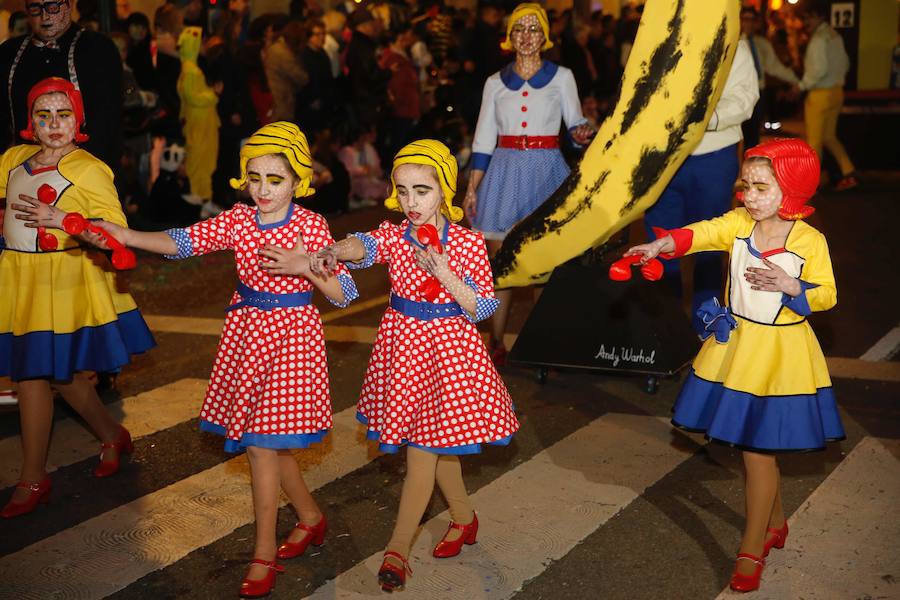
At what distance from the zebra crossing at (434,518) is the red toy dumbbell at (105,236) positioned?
126cm

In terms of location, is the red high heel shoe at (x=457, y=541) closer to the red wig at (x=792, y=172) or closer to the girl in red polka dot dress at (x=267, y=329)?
the girl in red polka dot dress at (x=267, y=329)

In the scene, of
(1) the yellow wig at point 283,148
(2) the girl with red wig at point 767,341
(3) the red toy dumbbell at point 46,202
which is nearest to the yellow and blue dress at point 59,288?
(3) the red toy dumbbell at point 46,202

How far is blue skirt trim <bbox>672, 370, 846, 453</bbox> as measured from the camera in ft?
15.4

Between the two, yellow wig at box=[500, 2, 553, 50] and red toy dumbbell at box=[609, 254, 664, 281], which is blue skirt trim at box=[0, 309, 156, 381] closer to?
red toy dumbbell at box=[609, 254, 664, 281]

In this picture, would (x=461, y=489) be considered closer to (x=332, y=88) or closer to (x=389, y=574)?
(x=389, y=574)

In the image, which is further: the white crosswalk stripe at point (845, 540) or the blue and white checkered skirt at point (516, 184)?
the blue and white checkered skirt at point (516, 184)

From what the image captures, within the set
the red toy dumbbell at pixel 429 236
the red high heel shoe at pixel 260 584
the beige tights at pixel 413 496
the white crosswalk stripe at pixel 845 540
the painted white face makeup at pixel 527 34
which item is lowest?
the white crosswalk stripe at pixel 845 540

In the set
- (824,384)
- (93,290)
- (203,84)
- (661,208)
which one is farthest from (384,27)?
(824,384)

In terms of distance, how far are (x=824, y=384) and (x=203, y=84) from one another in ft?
32.3

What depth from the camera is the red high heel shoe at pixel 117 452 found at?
6.20 metres

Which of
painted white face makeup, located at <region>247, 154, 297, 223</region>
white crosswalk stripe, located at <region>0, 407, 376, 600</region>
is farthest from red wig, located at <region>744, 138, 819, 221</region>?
white crosswalk stripe, located at <region>0, 407, 376, 600</region>

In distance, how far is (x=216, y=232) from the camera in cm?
494

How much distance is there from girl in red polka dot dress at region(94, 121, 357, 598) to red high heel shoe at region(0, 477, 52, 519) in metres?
1.23

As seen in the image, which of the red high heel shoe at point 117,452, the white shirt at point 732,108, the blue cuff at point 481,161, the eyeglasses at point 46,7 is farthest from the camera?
the blue cuff at point 481,161
